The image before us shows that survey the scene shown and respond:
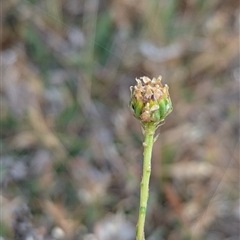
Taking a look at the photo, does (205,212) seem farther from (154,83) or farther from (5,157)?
(154,83)

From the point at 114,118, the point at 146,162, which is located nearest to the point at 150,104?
the point at 146,162

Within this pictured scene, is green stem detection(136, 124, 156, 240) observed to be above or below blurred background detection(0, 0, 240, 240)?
below

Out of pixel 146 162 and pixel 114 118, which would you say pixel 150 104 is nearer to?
pixel 146 162

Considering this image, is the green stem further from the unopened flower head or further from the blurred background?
the blurred background

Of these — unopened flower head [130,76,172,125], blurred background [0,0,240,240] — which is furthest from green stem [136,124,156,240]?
blurred background [0,0,240,240]

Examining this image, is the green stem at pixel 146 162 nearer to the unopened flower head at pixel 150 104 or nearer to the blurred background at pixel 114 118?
the unopened flower head at pixel 150 104

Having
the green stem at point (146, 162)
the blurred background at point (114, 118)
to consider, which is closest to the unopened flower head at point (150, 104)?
the green stem at point (146, 162)
